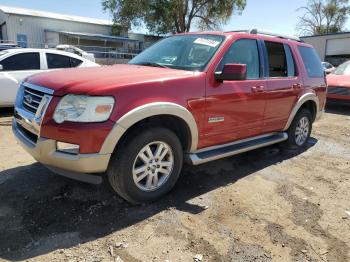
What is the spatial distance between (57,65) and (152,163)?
579 cm

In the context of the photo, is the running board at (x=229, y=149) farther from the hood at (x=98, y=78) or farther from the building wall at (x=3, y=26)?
the building wall at (x=3, y=26)

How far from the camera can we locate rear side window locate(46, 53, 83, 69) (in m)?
8.39

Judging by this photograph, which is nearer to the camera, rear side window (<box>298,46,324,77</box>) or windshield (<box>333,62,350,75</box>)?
rear side window (<box>298,46,324,77</box>)

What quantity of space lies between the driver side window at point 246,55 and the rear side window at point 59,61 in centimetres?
534

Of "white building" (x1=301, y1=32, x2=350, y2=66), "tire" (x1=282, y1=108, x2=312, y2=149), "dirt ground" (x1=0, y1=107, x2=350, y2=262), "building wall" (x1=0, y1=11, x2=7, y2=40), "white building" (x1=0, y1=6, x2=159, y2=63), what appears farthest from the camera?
"white building" (x1=0, y1=6, x2=159, y2=63)

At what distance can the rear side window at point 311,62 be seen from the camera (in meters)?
5.88

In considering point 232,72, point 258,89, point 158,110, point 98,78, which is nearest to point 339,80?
point 258,89

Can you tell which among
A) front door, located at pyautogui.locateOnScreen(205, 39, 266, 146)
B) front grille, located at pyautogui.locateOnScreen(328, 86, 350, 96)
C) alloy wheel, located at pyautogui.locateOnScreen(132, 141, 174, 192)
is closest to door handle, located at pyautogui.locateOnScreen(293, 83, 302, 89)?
front door, located at pyautogui.locateOnScreen(205, 39, 266, 146)

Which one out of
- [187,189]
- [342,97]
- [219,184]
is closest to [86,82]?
[187,189]

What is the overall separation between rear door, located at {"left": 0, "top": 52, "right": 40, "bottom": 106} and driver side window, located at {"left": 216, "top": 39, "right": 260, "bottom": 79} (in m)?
5.40

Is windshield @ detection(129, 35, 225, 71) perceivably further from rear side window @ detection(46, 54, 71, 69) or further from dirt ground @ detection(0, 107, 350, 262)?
rear side window @ detection(46, 54, 71, 69)

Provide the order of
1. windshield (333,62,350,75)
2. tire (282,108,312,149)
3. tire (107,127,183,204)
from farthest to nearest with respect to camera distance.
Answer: windshield (333,62,350,75) < tire (282,108,312,149) < tire (107,127,183,204)

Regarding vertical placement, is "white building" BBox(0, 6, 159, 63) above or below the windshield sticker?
above

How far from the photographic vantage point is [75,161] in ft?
10.4
